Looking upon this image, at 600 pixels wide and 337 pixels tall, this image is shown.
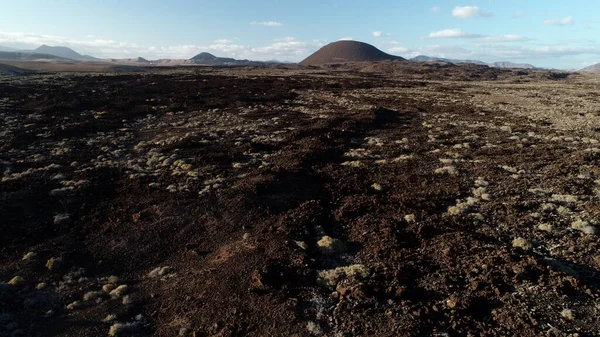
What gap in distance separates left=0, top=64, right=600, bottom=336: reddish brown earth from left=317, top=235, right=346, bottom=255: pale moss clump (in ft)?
0.22

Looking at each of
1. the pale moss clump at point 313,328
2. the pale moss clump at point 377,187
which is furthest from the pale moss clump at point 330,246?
the pale moss clump at point 377,187

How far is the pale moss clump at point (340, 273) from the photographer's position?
946 cm

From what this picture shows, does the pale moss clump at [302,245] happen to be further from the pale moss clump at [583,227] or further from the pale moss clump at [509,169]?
the pale moss clump at [509,169]

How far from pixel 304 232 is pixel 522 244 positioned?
21.3 feet

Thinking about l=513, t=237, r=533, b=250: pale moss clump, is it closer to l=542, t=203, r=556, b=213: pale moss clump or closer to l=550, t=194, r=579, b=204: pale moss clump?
l=542, t=203, r=556, b=213: pale moss clump

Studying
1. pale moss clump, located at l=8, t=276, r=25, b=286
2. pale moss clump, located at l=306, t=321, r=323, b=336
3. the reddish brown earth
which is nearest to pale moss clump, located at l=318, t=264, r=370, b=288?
the reddish brown earth

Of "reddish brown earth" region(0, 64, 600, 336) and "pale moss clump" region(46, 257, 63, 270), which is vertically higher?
"reddish brown earth" region(0, 64, 600, 336)

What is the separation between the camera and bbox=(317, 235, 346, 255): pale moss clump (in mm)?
10832

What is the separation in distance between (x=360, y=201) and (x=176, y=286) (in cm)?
748

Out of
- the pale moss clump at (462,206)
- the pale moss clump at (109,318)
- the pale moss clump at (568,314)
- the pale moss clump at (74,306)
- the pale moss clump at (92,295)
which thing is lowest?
the pale moss clump at (74,306)

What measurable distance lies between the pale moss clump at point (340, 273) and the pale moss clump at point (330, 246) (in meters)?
0.91

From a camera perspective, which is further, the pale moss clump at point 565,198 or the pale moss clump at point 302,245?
the pale moss clump at point 565,198

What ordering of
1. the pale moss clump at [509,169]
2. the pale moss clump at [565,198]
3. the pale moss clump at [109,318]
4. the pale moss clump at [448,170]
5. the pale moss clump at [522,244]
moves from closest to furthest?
the pale moss clump at [109,318] < the pale moss clump at [522,244] < the pale moss clump at [565,198] < the pale moss clump at [509,169] < the pale moss clump at [448,170]

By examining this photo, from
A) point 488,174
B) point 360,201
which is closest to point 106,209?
point 360,201
